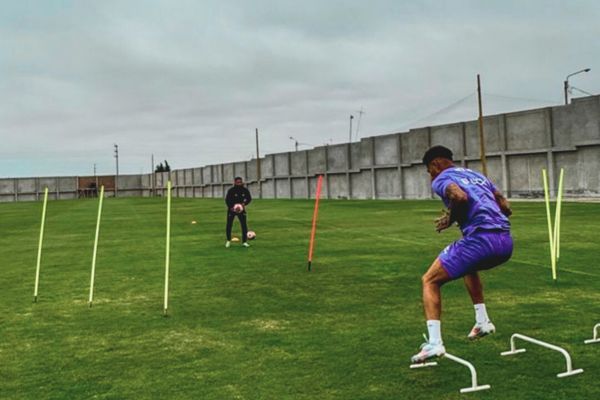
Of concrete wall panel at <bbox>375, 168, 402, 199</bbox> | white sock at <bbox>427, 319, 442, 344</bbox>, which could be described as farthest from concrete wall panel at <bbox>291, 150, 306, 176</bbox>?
white sock at <bbox>427, 319, 442, 344</bbox>

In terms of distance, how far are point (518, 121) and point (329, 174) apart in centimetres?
2510

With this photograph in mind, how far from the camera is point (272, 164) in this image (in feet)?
257

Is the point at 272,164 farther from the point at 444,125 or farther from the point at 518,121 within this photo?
the point at 518,121

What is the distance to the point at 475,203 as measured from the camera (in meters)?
6.32

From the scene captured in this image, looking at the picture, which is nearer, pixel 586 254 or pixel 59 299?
pixel 59 299

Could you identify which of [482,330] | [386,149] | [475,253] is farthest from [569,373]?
[386,149]

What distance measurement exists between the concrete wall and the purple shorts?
1482 inches

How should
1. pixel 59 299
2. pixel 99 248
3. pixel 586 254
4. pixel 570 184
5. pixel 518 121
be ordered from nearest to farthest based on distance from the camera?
pixel 59 299, pixel 586 254, pixel 99 248, pixel 570 184, pixel 518 121

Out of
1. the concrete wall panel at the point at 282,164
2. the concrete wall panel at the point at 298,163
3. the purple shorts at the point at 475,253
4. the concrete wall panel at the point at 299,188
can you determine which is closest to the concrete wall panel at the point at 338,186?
the concrete wall panel at the point at 299,188

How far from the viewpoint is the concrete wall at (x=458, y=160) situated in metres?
41.2

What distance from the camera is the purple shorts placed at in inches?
247

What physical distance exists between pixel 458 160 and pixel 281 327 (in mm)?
45031

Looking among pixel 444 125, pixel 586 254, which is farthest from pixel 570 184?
pixel 586 254

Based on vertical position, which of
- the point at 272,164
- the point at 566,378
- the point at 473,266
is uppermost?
the point at 272,164
